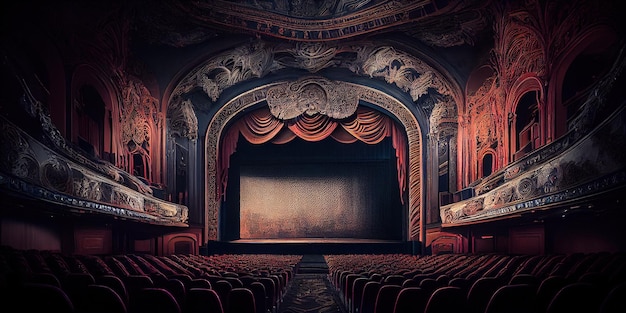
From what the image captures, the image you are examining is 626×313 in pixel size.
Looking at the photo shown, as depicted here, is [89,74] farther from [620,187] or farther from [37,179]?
[620,187]

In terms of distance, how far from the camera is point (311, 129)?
40.0ft

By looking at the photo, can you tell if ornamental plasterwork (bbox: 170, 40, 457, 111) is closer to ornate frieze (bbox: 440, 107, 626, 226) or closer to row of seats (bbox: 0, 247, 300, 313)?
ornate frieze (bbox: 440, 107, 626, 226)

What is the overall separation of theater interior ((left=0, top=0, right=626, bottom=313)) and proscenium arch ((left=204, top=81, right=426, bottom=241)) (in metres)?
0.06

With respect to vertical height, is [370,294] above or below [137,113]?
below

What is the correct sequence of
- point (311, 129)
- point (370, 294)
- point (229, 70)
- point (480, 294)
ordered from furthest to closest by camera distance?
point (311, 129) < point (229, 70) < point (370, 294) < point (480, 294)

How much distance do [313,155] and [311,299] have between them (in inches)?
398

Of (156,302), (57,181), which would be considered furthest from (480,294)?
(57,181)

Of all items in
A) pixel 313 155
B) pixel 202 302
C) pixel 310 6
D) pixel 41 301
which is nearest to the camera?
pixel 41 301

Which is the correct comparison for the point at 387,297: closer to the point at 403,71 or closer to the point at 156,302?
the point at 156,302

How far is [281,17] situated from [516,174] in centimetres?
584

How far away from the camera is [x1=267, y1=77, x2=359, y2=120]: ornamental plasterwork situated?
11625 mm

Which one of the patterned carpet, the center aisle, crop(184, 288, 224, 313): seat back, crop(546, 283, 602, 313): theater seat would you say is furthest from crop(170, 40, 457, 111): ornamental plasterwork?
crop(546, 283, 602, 313): theater seat

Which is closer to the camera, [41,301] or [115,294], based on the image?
[41,301]

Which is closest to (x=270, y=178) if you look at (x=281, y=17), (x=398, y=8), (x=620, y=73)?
(x=281, y=17)
